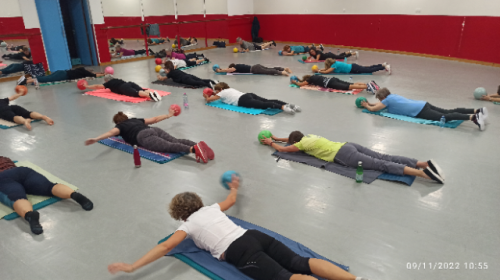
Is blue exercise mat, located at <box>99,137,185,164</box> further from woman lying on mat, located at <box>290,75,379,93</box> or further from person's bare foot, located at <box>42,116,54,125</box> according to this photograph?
woman lying on mat, located at <box>290,75,379,93</box>

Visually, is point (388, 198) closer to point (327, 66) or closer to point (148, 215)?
point (148, 215)

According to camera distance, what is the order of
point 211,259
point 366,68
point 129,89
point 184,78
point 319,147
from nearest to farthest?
point 211,259 → point 319,147 → point 129,89 → point 184,78 → point 366,68

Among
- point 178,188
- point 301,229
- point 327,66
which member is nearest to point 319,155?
point 301,229

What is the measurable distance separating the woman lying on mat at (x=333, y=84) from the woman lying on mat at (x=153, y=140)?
4.72 metres

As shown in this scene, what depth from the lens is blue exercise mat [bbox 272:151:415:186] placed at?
420cm

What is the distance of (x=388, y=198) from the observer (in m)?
3.86

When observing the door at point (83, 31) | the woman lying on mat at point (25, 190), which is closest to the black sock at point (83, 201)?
the woman lying on mat at point (25, 190)

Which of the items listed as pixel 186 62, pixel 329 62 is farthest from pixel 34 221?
pixel 186 62

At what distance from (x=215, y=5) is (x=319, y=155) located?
1586 centimetres

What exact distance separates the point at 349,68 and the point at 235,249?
8878 millimetres

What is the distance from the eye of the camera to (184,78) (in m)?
9.38

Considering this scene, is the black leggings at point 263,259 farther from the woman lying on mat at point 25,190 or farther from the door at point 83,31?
the door at point 83,31

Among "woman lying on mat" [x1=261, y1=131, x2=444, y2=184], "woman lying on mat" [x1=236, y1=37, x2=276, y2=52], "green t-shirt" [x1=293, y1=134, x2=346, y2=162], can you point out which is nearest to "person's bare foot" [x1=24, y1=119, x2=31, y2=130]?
"woman lying on mat" [x1=261, y1=131, x2=444, y2=184]

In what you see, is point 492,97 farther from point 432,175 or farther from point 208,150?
point 208,150
